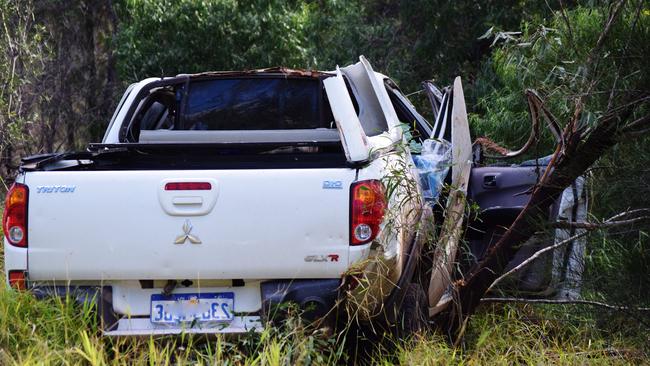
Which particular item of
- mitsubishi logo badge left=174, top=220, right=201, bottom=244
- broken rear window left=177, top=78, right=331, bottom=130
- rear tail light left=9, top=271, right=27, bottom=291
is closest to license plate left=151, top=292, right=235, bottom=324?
mitsubishi logo badge left=174, top=220, right=201, bottom=244

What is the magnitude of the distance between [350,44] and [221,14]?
190cm

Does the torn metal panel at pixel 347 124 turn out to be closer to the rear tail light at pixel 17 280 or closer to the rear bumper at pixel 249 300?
the rear bumper at pixel 249 300

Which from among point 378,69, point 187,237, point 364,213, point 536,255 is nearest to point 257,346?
point 187,237

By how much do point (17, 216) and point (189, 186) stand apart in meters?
0.90

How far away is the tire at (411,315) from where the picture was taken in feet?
17.4

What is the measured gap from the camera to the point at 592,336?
17.8ft

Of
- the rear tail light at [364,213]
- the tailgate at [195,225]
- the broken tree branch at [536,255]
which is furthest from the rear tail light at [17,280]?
the broken tree branch at [536,255]

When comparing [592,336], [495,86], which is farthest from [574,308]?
[495,86]

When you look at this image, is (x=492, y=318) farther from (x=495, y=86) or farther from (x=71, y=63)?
(x=71, y=63)

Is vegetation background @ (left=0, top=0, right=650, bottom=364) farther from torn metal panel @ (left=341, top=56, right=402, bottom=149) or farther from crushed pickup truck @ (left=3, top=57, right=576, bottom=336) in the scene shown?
torn metal panel @ (left=341, top=56, right=402, bottom=149)

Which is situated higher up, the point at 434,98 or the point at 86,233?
the point at 434,98

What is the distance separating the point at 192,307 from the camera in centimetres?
505

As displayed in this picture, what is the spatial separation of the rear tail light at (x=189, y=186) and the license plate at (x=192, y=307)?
537mm

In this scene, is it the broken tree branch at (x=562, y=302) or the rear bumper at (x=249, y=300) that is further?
the broken tree branch at (x=562, y=302)
